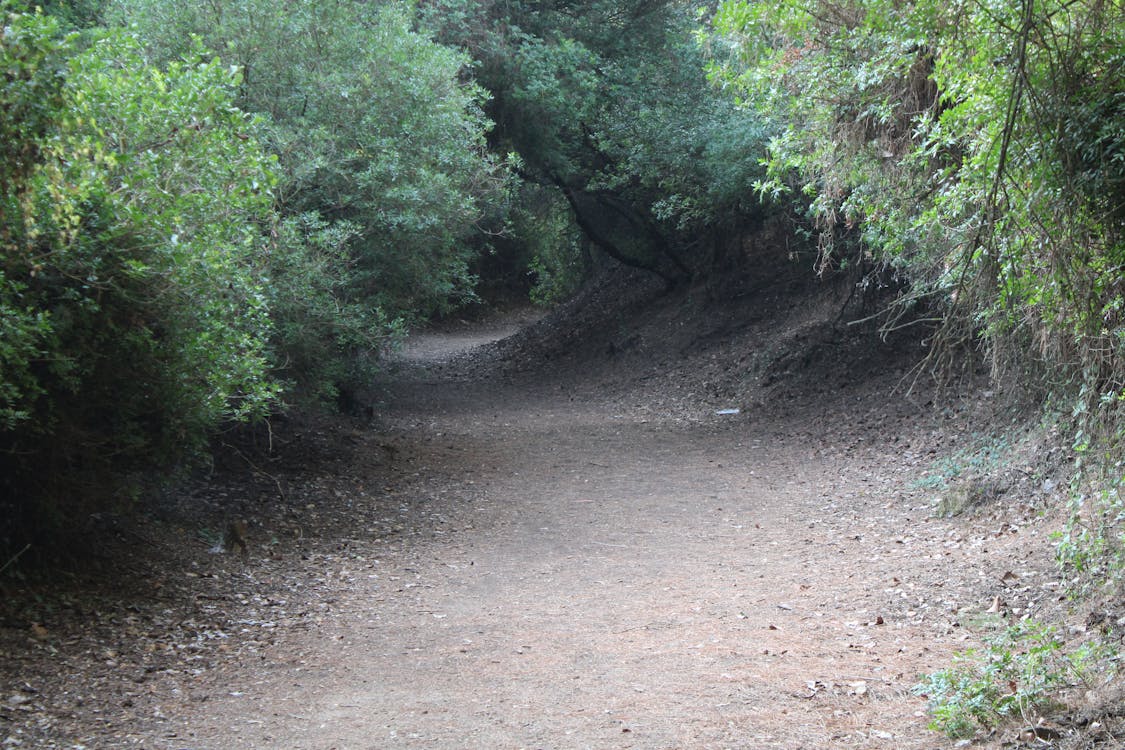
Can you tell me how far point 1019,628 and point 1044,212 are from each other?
260 cm

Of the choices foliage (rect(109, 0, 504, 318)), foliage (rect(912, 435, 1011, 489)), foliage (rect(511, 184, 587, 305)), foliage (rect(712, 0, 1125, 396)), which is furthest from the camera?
foliage (rect(511, 184, 587, 305))

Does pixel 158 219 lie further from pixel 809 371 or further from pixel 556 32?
pixel 556 32

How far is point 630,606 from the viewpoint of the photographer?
7027 mm

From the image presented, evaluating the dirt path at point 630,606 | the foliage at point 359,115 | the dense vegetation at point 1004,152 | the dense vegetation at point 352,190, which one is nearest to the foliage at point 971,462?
the dirt path at point 630,606

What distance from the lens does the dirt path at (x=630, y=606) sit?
4.81 metres

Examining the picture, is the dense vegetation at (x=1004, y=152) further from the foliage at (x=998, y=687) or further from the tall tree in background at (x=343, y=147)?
the tall tree in background at (x=343, y=147)

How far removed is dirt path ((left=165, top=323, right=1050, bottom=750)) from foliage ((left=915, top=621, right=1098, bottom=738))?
0.13 metres

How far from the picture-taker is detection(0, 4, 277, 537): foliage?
5227mm

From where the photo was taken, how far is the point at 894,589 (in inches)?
270

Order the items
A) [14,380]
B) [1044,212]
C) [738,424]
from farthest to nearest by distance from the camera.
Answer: [738,424]
[14,380]
[1044,212]

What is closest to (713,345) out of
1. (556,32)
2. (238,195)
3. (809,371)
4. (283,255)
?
(809,371)

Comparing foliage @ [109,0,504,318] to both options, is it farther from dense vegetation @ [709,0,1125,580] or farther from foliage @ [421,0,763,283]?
dense vegetation @ [709,0,1125,580]

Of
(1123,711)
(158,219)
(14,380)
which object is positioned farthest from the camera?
(158,219)

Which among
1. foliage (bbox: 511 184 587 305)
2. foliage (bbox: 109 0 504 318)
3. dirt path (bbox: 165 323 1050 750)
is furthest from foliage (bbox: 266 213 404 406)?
foliage (bbox: 511 184 587 305)
